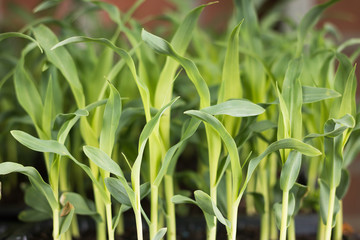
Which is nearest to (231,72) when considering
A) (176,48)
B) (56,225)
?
(176,48)

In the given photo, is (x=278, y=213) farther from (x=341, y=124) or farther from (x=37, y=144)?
(x=37, y=144)

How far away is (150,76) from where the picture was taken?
55 centimetres

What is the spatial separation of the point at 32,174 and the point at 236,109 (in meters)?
0.23

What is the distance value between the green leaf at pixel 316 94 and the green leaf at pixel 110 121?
217mm

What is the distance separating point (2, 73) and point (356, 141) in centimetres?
83

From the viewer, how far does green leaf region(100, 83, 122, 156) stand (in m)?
0.46

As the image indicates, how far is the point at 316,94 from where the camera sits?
1.56 ft

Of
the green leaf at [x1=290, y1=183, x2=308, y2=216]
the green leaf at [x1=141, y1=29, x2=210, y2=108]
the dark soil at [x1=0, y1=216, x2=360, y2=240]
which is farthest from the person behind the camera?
the dark soil at [x1=0, y1=216, x2=360, y2=240]

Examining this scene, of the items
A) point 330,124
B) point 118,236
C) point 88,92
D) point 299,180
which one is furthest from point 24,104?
point 299,180

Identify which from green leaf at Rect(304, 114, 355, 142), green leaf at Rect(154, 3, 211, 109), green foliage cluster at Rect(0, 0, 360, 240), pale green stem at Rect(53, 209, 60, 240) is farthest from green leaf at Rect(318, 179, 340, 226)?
pale green stem at Rect(53, 209, 60, 240)

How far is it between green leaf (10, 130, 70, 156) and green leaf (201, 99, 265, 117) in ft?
0.53

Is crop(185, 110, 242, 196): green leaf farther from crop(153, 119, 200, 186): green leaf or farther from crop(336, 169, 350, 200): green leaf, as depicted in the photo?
crop(336, 169, 350, 200): green leaf

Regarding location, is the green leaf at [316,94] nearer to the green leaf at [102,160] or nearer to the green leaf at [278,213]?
the green leaf at [278,213]

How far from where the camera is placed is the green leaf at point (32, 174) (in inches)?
16.7
